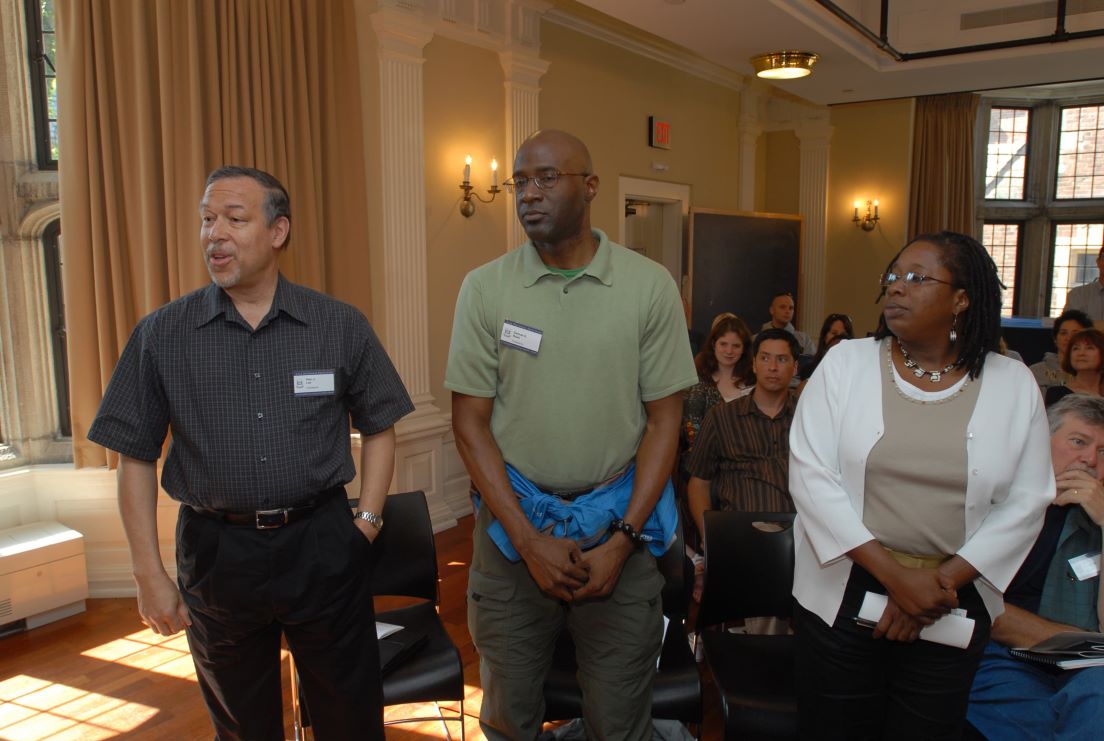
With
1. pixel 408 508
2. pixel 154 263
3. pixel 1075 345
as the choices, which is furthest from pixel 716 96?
pixel 408 508

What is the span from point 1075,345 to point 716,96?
4604 millimetres

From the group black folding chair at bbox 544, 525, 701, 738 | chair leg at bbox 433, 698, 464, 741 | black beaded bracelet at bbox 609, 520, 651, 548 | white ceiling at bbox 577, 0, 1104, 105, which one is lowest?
chair leg at bbox 433, 698, 464, 741

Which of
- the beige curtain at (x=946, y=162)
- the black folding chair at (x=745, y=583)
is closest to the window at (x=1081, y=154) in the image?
the beige curtain at (x=946, y=162)

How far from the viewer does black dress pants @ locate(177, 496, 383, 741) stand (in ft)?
5.36

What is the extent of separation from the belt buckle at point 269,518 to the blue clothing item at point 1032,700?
1.70 m

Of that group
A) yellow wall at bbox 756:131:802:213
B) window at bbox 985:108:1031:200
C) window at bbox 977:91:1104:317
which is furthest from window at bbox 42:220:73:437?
window at bbox 985:108:1031:200

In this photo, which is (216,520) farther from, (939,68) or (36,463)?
(939,68)

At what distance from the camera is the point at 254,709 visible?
68.4 inches

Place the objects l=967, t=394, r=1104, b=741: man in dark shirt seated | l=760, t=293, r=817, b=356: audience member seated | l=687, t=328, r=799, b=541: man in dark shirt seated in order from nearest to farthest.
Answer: l=967, t=394, r=1104, b=741: man in dark shirt seated → l=687, t=328, r=799, b=541: man in dark shirt seated → l=760, t=293, r=817, b=356: audience member seated

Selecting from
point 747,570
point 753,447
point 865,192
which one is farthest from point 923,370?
point 865,192

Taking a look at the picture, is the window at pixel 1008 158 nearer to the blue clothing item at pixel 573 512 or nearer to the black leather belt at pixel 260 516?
the blue clothing item at pixel 573 512

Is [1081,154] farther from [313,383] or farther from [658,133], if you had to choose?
[313,383]

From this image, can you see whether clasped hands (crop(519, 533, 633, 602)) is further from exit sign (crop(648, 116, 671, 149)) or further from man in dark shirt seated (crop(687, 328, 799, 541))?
exit sign (crop(648, 116, 671, 149))

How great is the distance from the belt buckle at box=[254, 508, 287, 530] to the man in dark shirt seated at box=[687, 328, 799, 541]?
5.47 feet
